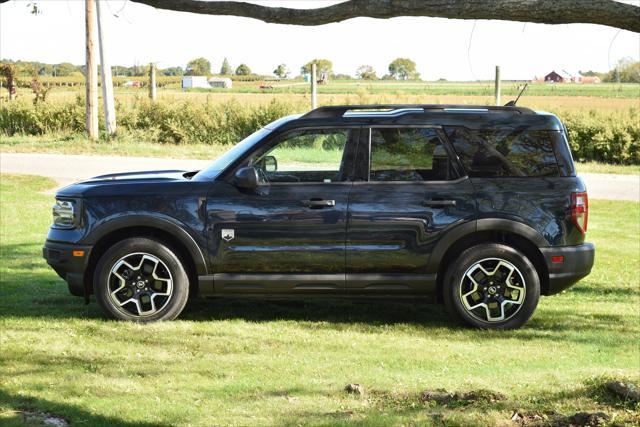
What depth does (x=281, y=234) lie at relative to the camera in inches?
290

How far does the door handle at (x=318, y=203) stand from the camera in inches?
289

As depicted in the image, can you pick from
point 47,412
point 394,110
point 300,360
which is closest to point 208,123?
point 394,110

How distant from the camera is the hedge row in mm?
22812

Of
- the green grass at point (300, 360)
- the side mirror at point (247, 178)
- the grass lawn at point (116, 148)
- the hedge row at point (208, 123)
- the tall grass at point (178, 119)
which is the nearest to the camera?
the green grass at point (300, 360)

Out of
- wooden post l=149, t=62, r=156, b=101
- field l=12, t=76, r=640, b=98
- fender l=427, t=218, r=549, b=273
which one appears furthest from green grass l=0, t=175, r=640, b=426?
field l=12, t=76, r=640, b=98

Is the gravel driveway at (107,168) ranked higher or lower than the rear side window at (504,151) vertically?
lower

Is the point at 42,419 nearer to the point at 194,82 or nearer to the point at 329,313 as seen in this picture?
the point at 329,313

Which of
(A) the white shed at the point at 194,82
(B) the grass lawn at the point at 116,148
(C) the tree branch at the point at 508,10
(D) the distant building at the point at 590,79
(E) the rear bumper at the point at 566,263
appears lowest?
(B) the grass lawn at the point at 116,148

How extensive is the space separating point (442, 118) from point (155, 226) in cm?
249

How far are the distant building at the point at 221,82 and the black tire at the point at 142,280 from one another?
41.0 metres

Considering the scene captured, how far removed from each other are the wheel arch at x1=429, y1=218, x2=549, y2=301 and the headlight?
2959mm

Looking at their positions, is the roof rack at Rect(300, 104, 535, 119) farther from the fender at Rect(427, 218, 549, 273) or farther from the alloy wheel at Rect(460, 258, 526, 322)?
the alloy wheel at Rect(460, 258, 526, 322)

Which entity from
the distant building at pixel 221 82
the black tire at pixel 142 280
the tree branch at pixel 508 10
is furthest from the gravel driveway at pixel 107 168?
the distant building at pixel 221 82

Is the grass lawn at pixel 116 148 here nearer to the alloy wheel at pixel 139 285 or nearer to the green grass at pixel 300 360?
the green grass at pixel 300 360
